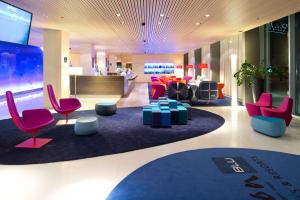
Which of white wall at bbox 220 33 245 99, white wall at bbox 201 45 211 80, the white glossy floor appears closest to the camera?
the white glossy floor

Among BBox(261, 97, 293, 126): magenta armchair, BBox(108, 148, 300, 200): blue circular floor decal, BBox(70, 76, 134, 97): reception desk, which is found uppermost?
BBox(70, 76, 134, 97): reception desk

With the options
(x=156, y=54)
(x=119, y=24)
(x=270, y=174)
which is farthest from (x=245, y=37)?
(x=156, y=54)

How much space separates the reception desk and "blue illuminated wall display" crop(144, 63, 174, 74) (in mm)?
14069

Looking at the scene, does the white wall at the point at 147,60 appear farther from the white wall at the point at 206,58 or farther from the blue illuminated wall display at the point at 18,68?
the blue illuminated wall display at the point at 18,68

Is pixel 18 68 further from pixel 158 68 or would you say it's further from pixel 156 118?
pixel 158 68

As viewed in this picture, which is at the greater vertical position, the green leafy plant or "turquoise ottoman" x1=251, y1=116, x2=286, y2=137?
the green leafy plant

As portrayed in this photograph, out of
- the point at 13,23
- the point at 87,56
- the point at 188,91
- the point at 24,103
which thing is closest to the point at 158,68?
the point at 87,56

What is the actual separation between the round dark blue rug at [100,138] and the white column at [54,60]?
3.04 meters

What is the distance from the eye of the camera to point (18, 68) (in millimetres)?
11367

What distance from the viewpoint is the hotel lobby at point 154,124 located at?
11.2 ft

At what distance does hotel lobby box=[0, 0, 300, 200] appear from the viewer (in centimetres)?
341

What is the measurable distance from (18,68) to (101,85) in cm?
472

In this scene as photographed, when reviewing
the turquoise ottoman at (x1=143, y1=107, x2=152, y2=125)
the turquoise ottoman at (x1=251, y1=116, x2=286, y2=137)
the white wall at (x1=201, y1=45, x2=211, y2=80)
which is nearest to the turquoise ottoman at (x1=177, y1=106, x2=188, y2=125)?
the turquoise ottoman at (x1=143, y1=107, x2=152, y2=125)

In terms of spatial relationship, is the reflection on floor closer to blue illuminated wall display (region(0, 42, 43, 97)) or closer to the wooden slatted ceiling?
blue illuminated wall display (region(0, 42, 43, 97))
